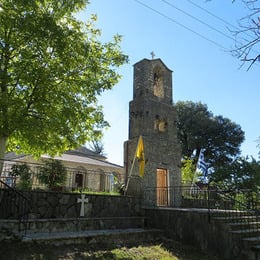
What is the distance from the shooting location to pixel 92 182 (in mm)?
18828

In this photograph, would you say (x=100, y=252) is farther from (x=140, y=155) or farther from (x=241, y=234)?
(x=140, y=155)

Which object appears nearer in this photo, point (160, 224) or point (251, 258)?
point (251, 258)

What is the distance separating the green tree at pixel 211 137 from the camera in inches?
1248

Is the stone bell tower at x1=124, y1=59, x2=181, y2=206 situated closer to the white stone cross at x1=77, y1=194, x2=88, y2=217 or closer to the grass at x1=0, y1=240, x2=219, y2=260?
the white stone cross at x1=77, y1=194, x2=88, y2=217

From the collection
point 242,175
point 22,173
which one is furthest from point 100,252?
point 242,175

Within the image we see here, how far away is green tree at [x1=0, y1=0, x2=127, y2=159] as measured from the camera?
7.19 metres

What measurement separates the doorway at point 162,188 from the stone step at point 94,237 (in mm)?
2558

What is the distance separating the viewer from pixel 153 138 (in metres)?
11.5

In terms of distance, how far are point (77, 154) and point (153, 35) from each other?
1559 cm

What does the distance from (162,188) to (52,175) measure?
4.83 meters

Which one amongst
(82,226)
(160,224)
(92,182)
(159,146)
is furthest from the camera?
(92,182)

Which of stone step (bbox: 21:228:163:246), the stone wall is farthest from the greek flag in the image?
stone step (bbox: 21:228:163:246)

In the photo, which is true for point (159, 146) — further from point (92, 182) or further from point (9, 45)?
point (92, 182)

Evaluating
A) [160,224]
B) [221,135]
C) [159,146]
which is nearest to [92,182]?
[159,146]
